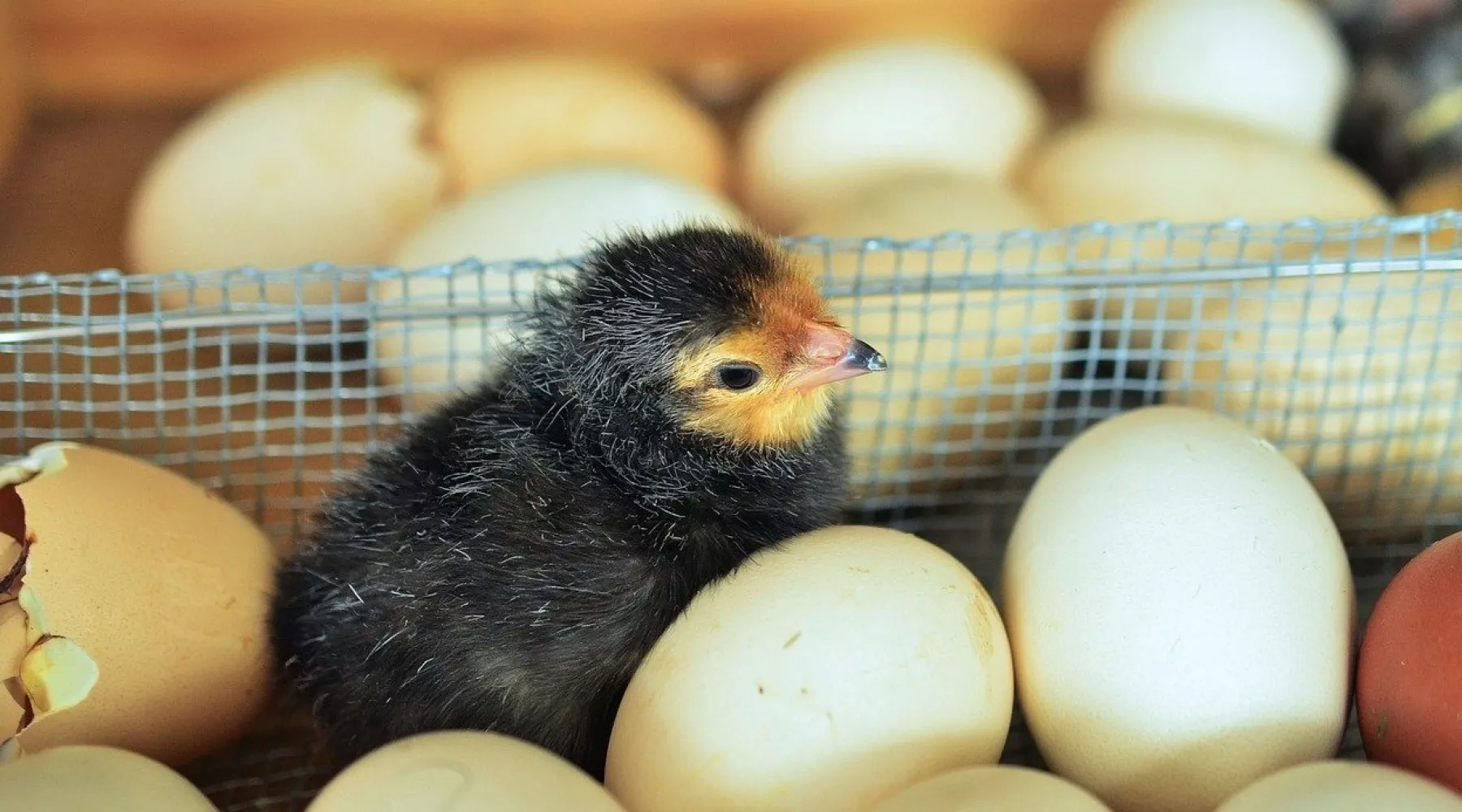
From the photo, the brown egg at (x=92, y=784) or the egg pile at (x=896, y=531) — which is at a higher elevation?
the egg pile at (x=896, y=531)

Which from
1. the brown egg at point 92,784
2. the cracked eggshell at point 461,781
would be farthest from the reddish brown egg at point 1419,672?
the brown egg at point 92,784

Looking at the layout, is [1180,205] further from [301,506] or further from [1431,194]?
[301,506]

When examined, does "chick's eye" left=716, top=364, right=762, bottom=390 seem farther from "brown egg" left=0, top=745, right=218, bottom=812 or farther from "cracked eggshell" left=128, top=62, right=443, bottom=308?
"cracked eggshell" left=128, top=62, right=443, bottom=308

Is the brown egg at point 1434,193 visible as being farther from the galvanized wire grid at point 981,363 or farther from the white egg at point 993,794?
the white egg at point 993,794

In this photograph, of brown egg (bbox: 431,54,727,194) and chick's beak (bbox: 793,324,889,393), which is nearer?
chick's beak (bbox: 793,324,889,393)

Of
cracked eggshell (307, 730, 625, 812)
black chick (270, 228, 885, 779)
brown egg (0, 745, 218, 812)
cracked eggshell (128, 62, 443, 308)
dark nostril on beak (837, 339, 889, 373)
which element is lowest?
brown egg (0, 745, 218, 812)

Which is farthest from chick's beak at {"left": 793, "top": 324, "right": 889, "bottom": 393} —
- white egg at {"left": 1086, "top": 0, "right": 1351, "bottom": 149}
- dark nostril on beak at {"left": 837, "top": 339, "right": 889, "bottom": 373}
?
white egg at {"left": 1086, "top": 0, "right": 1351, "bottom": 149}

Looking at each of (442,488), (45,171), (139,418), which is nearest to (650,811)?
(442,488)
